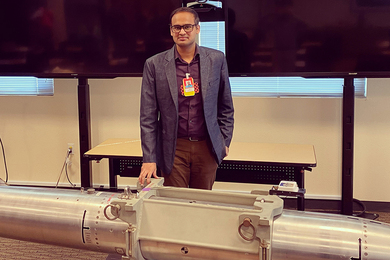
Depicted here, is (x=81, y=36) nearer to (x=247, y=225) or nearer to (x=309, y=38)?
(x=309, y=38)

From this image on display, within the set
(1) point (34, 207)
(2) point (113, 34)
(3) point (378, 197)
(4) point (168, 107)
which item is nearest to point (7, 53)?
(2) point (113, 34)

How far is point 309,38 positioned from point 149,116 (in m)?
1.52

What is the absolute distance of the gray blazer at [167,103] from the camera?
2.20m

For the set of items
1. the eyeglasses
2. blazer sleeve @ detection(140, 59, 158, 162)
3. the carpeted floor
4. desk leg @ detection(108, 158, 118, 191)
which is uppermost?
the eyeglasses

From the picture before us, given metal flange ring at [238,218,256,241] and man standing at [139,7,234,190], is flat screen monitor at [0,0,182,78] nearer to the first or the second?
man standing at [139,7,234,190]

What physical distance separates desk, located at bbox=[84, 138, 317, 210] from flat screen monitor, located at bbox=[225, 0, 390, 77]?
57 centimetres

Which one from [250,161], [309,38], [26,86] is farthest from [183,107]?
[26,86]

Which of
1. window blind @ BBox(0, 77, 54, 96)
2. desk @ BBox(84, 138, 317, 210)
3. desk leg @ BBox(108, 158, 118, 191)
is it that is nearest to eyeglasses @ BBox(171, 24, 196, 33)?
desk @ BBox(84, 138, 317, 210)

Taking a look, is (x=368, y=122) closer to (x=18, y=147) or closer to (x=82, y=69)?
(x=82, y=69)

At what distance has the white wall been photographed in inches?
141

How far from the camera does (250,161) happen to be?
2.96m

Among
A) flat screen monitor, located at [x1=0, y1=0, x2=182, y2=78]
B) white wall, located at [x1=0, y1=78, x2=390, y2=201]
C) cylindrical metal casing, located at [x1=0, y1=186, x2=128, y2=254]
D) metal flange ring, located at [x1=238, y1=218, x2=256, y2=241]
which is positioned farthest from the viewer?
white wall, located at [x1=0, y1=78, x2=390, y2=201]

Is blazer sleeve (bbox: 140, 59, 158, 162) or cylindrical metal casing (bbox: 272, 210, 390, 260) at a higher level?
blazer sleeve (bbox: 140, 59, 158, 162)

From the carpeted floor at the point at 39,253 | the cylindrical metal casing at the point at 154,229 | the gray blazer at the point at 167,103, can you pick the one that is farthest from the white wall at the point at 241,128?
the cylindrical metal casing at the point at 154,229
